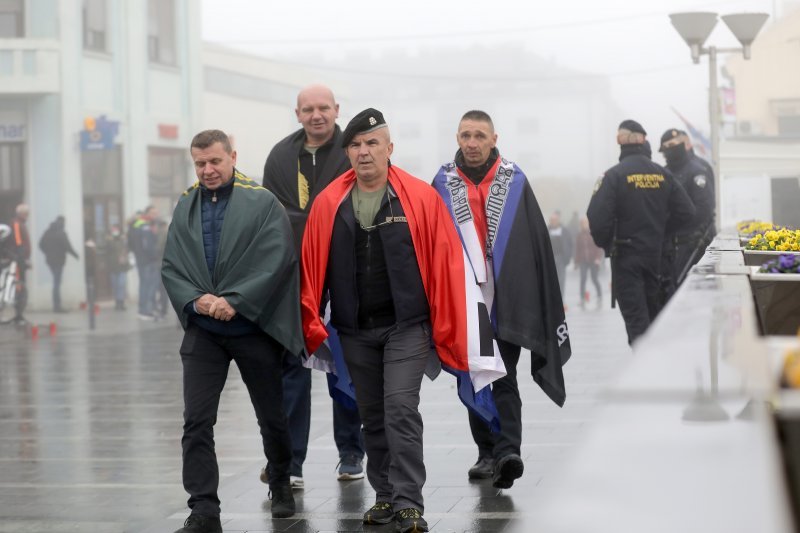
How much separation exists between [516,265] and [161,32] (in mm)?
Result: 29072

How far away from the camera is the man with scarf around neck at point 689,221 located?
1203 centimetres

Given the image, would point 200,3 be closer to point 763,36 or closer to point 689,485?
point 763,36

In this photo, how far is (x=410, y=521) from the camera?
248 inches

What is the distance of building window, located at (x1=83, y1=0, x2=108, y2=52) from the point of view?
3212cm

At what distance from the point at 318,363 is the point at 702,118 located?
6225 cm

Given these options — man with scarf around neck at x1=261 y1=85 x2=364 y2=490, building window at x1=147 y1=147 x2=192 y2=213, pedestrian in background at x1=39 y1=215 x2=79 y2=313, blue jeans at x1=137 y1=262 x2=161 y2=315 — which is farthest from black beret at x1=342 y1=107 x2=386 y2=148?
building window at x1=147 y1=147 x2=192 y2=213

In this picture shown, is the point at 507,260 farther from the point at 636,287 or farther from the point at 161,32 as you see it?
the point at 161,32

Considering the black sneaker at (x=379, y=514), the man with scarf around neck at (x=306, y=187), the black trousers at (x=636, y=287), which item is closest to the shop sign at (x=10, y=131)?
the black trousers at (x=636, y=287)

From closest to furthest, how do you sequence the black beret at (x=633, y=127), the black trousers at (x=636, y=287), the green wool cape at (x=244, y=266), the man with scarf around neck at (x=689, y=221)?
the green wool cape at (x=244, y=266)
the black trousers at (x=636, y=287)
the black beret at (x=633, y=127)
the man with scarf around neck at (x=689, y=221)

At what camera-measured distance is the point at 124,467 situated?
8.91 metres

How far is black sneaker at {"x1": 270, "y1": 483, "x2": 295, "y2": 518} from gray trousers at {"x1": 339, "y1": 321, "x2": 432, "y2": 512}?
438mm

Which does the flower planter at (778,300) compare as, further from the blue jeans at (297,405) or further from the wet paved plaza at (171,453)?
the blue jeans at (297,405)

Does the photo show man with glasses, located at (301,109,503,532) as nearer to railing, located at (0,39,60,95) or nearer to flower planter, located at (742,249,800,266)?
flower planter, located at (742,249,800,266)

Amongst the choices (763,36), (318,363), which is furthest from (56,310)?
(763,36)
